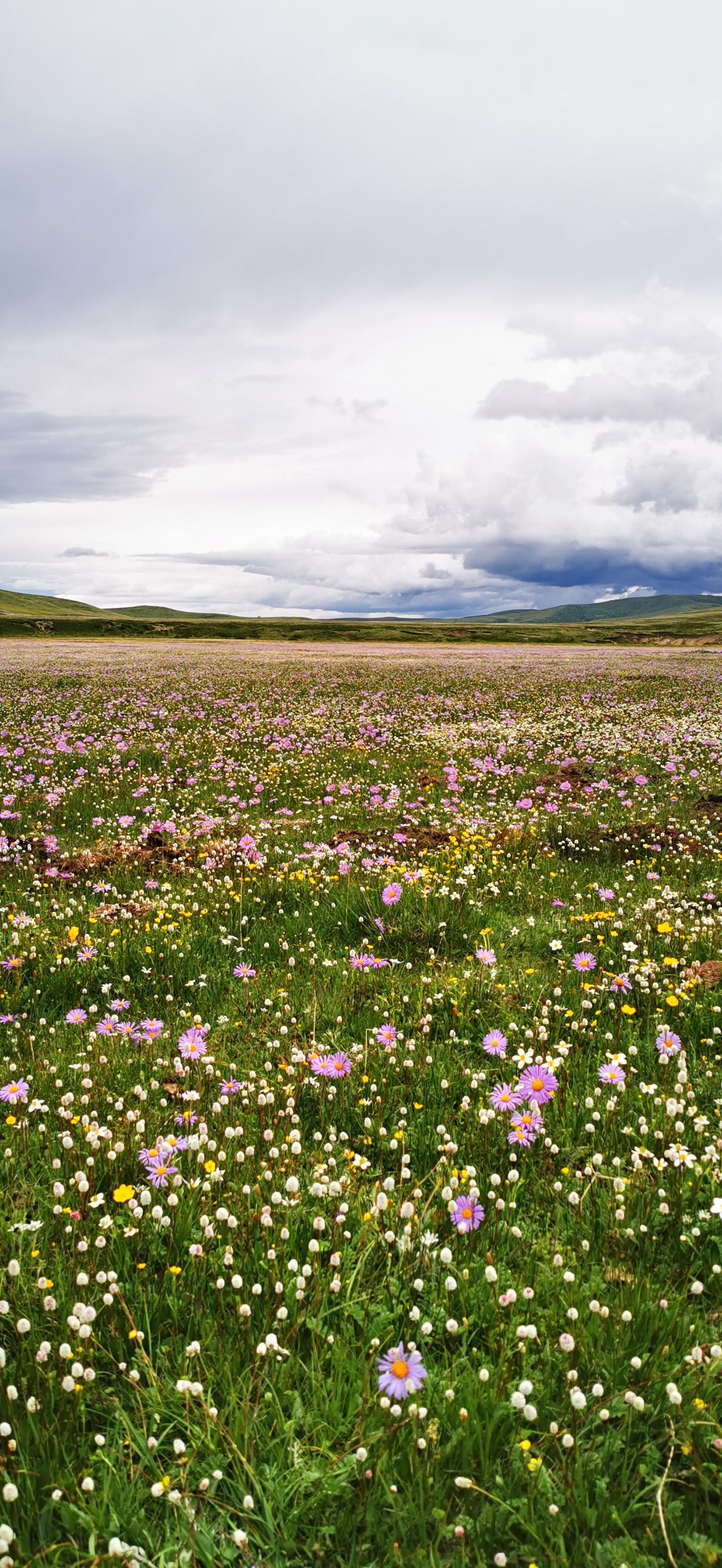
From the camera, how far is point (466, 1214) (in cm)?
319

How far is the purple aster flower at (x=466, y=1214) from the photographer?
10.3 ft

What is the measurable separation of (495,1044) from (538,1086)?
55cm

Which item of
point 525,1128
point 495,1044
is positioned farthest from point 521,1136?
point 495,1044

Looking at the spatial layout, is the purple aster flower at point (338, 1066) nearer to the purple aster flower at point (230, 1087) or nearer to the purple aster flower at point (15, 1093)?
the purple aster flower at point (230, 1087)

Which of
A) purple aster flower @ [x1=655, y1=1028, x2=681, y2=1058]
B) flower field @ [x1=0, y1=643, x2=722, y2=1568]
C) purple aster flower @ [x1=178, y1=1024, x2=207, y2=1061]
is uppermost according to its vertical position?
purple aster flower @ [x1=655, y1=1028, x2=681, y2=1058]

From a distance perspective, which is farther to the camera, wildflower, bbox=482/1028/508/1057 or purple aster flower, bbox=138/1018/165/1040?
purple aster flower, bbox=138/1018/165/1040

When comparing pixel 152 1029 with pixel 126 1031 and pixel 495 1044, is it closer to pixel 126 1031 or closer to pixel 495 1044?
pixel 126 1031

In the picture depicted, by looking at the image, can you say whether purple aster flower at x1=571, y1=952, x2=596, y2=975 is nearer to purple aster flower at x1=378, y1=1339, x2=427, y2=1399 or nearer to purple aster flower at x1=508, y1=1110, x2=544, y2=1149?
purple aster flower at x1=508, y1=1110, x2=544, y2=1149

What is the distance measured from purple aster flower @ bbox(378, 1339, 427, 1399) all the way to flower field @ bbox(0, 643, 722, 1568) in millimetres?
13

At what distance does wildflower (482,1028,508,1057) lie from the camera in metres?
4.61

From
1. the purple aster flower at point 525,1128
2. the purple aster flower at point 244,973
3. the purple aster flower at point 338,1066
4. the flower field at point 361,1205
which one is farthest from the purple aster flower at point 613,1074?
the purple aster flower at point 244,973

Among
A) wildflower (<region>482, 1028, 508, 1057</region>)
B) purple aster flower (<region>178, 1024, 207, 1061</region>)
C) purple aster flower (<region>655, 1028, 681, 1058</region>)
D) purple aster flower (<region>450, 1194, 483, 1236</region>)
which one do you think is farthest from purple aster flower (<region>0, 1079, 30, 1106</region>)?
purple aster flower (<region>655, 1028, 681, 1058</region>)

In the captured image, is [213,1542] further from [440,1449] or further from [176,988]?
[176,988]

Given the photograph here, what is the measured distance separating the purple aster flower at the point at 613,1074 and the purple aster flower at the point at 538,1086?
29 centimetres
